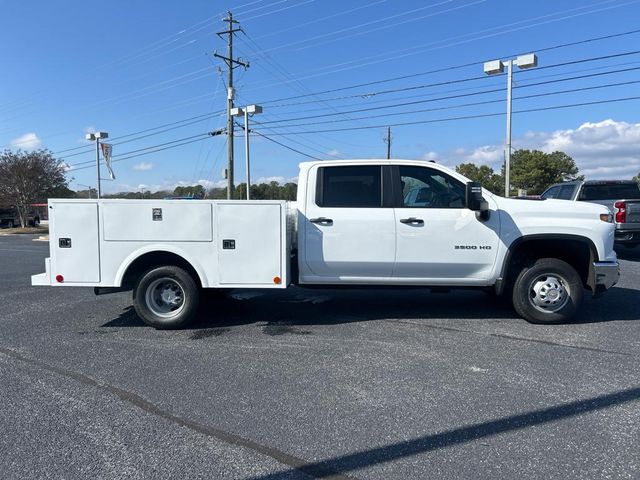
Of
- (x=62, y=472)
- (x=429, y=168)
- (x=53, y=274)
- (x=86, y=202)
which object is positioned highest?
(x=429, y=168)

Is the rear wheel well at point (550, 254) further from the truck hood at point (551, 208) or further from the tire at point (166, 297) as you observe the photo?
the tire at point (166, 297)

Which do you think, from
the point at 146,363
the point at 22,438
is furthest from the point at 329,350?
the point at 22,438

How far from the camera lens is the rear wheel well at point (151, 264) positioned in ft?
21.2

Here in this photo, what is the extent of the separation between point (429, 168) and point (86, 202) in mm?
4347

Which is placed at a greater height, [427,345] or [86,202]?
[86,202]

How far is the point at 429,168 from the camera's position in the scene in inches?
259

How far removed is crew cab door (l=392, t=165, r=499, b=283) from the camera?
6406 mm

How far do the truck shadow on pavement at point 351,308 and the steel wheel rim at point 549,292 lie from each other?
0.44m

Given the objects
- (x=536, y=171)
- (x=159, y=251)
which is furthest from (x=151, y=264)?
(x=536, y=171)

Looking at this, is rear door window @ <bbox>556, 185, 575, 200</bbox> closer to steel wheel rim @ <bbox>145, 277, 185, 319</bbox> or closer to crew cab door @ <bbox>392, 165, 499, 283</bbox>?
crew cab door @ <bbox>392, 165, 499, 283</bbox>

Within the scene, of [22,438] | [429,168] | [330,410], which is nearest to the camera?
[22,438]

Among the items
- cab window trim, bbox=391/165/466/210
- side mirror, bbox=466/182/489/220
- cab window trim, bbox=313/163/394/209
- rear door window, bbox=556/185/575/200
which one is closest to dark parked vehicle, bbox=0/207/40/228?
rear door window, bbox=556/185/575/200

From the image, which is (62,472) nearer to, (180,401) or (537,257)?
(180,401)

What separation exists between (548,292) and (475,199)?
1.61 meters
